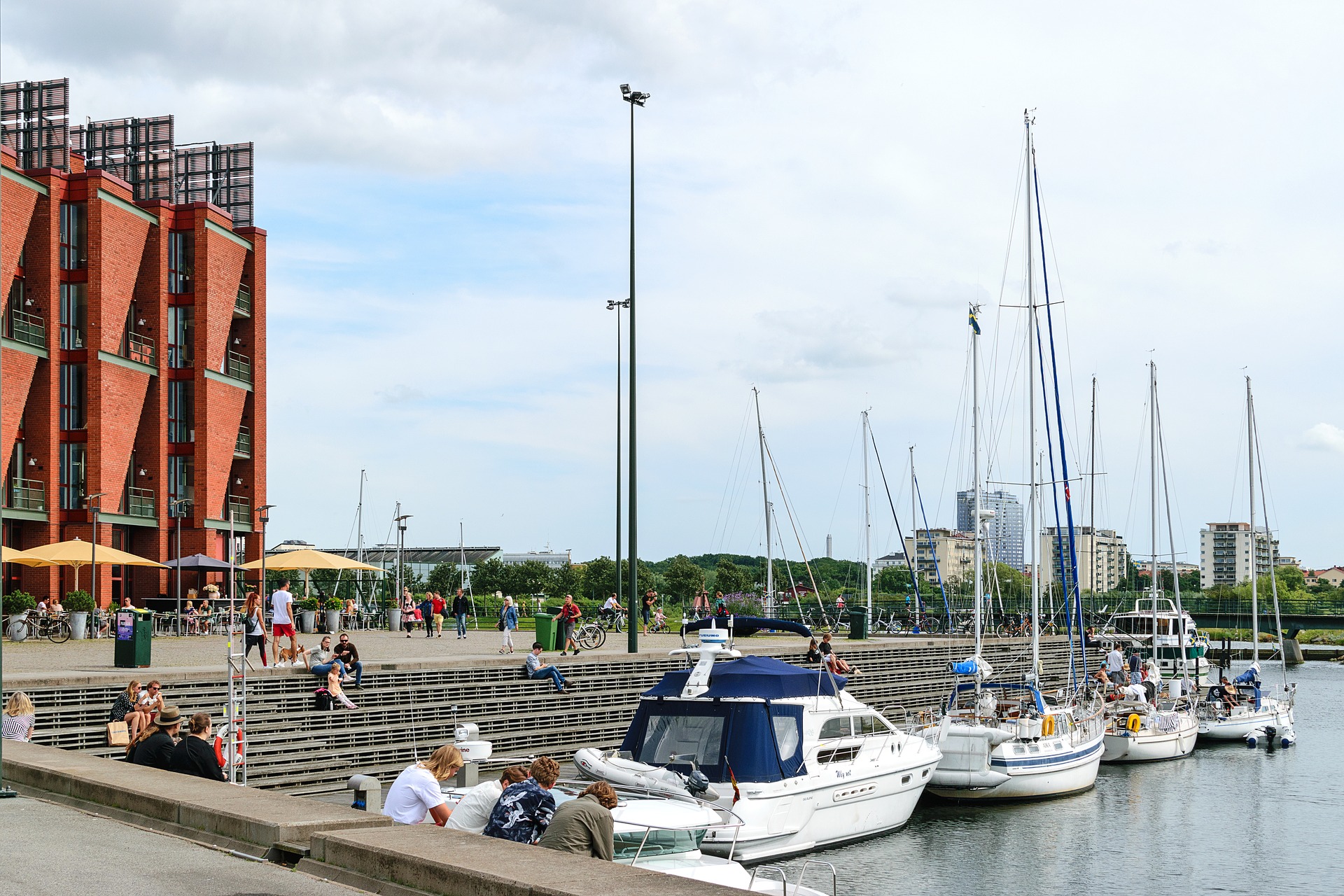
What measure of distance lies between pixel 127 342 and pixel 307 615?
18.4m

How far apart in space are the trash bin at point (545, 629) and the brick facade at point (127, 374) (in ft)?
65.3

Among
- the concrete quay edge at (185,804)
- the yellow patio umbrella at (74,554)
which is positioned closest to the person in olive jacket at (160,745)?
the concrete quay edge at (185,804)

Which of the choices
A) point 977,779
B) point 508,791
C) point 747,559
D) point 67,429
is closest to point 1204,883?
point 977,779

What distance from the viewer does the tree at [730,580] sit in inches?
3920

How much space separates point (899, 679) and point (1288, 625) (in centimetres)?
7527

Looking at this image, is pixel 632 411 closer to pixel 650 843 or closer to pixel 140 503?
pixel 650 843

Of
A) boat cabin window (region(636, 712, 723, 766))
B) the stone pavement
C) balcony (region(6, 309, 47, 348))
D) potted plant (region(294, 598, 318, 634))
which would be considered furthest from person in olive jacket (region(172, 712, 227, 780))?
balcony (region(6, 309, 47, 348))

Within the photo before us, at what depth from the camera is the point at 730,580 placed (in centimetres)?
10069

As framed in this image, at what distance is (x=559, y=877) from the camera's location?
7277 millimetres

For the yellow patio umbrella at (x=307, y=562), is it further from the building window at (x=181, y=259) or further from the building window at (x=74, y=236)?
the building window at (x=181, y=259)

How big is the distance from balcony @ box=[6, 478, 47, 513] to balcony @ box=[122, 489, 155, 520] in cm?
410

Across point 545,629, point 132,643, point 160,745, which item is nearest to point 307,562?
point 545,629

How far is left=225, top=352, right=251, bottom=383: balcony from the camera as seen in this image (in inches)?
2205

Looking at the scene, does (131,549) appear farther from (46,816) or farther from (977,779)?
(46,816)
